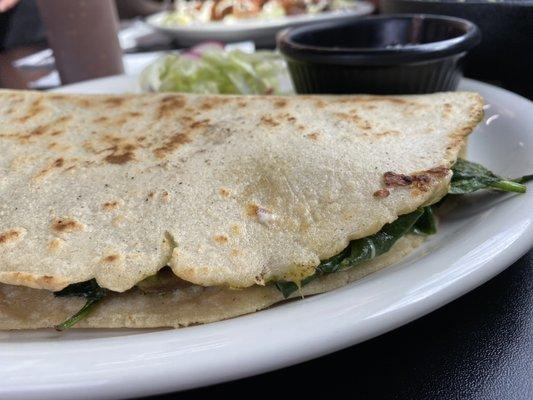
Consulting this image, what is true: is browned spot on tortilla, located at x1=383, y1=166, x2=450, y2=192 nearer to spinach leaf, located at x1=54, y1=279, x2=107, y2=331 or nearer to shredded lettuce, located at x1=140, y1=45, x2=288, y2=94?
spinach leaf, located at x1=54, y1=279, x2=107, y2=331

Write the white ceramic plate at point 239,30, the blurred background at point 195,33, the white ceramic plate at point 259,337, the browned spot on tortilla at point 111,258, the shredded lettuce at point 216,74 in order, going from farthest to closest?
the white ceramic plate at point 239,30, the shredded lettuce at point 216,74, the blurred background at point 195,33, the browned spot on tortilla at point 111,258, the white ceramic plate at point 259,337

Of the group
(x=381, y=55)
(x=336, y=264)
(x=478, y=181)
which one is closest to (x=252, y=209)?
(x=336, y=264)

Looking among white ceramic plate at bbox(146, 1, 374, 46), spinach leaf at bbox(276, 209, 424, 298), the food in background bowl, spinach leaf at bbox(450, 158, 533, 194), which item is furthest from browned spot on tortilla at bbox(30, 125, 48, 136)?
the food in background bowl

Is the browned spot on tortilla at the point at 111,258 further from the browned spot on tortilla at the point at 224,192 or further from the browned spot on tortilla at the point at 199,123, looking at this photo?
the browned spot on tortilla at the point at 199,123

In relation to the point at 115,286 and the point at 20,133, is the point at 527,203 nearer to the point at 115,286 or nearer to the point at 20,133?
the point at 115,286

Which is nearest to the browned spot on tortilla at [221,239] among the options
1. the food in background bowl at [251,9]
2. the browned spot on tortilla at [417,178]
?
the browned spot on tortilla at [417,178]

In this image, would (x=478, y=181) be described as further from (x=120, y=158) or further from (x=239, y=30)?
(x=239, y=30)
